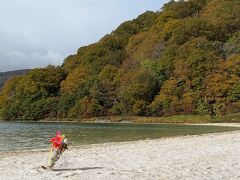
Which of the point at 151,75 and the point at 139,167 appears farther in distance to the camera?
the point at 151,75

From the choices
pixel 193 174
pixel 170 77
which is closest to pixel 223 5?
pixel 170 77

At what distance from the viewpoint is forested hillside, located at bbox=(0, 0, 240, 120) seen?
84875mm

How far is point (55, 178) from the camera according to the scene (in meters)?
13.2

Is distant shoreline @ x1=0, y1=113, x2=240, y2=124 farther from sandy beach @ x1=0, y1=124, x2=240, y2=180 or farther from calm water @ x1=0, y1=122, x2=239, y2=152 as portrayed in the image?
sandy beach @ x1=0, y1=124, x2=240, y2=180

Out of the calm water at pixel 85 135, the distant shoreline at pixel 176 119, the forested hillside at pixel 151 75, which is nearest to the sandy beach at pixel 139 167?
the calm water at pixel 85 135

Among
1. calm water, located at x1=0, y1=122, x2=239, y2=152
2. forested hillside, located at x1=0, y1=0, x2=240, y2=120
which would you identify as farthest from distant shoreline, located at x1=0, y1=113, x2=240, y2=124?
calm water, located at x1=0, y1=122, x2=239, y2=152

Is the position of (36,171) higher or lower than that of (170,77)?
lower

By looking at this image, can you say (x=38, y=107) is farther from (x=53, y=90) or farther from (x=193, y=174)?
(x=193, y=174)

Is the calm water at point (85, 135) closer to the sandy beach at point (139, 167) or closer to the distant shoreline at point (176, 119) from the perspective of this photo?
the sandy beach at point (139, 167)

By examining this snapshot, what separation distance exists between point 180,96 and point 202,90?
5.21 meters

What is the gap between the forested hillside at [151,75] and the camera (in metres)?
84.9

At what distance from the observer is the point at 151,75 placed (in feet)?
315

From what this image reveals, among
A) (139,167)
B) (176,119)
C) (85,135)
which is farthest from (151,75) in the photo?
(139,167)

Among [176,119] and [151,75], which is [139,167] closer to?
[176,119]
